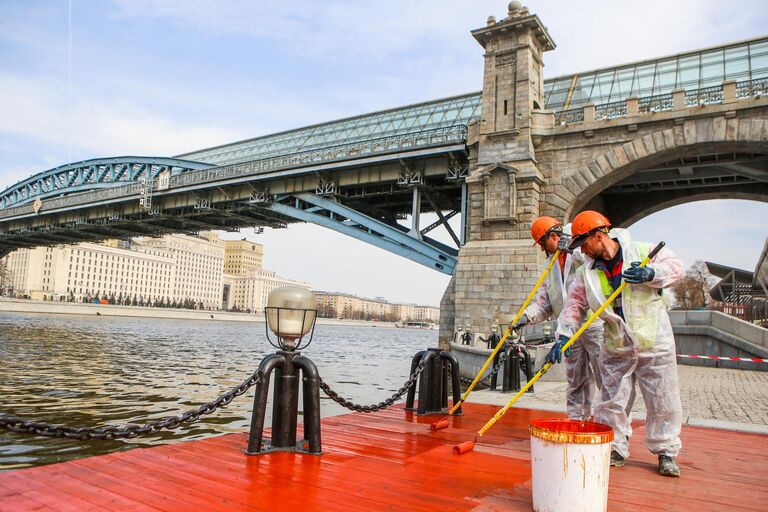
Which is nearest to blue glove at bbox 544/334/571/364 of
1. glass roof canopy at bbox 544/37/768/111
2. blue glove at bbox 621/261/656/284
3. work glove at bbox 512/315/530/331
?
blue glove at bbox 621/261/656/284

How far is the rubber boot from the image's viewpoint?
3828 millimetres

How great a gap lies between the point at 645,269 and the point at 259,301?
147 metres

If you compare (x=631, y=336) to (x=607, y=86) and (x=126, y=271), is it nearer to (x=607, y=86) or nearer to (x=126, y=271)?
(x=607, y=86)

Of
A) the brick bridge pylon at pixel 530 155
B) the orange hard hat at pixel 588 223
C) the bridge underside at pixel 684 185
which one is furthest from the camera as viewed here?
the bridge underside at pixel 684 185

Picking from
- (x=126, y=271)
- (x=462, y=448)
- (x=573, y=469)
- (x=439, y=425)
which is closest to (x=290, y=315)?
(x=462, y=448)

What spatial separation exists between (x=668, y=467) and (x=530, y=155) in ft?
55.3

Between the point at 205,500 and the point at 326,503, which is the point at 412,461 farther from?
the point at 205,500

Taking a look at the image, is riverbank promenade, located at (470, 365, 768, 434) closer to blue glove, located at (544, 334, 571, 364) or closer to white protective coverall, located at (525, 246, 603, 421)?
white protective coverall, located at (525, 246, 603, 421)

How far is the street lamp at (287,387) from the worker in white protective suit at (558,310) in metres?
2.11

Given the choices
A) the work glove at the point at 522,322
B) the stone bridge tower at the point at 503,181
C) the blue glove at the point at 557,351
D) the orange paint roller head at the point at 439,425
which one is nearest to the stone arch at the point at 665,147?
the stone bridge tower at the point at 503,181

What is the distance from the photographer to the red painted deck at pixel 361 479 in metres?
3.20

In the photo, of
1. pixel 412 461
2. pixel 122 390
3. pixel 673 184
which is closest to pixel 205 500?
pixel 412 461

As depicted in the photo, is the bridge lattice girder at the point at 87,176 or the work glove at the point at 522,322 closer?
the work glove at the point at 522,322

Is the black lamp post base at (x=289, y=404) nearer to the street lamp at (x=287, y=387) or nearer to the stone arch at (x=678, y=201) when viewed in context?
the street lamp at (x=287, y=387)
